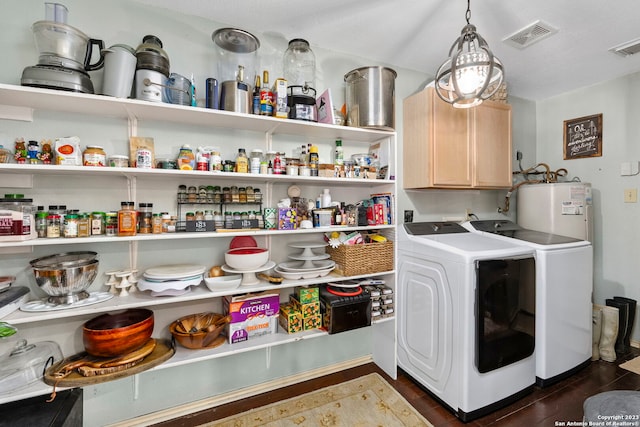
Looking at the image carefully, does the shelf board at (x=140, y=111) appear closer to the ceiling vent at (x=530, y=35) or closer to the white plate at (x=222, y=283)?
the white plate at (x=222, y=283)

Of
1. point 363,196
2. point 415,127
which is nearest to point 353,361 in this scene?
point 363,196

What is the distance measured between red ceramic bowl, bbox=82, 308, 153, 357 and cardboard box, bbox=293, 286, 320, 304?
32.7 inches

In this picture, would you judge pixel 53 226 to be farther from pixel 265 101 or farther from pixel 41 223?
pixel 265 101

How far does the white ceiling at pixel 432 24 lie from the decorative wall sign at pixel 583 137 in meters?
0.48

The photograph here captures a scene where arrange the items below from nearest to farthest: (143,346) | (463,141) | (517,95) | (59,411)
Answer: (59,411) < (143,346) < (463,141) < (517,95)

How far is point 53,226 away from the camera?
4.18 feet

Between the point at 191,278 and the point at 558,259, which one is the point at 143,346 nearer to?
the point at 191,278

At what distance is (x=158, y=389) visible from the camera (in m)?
1.62

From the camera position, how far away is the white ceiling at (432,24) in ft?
5.20

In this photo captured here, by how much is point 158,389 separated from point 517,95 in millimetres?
4049

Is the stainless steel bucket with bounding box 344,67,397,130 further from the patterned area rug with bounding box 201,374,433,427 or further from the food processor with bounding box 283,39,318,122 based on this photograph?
the patterned area rug with bounding box 201,374,433,427

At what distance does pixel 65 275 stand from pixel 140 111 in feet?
2.84

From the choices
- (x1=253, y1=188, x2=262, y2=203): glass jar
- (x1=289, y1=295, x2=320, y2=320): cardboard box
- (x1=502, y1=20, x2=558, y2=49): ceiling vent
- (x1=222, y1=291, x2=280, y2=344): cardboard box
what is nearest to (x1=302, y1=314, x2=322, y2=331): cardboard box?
(x1=289, y1=295, x2=320, y2=320): cardboard box

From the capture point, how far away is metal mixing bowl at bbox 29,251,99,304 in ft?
4.05
